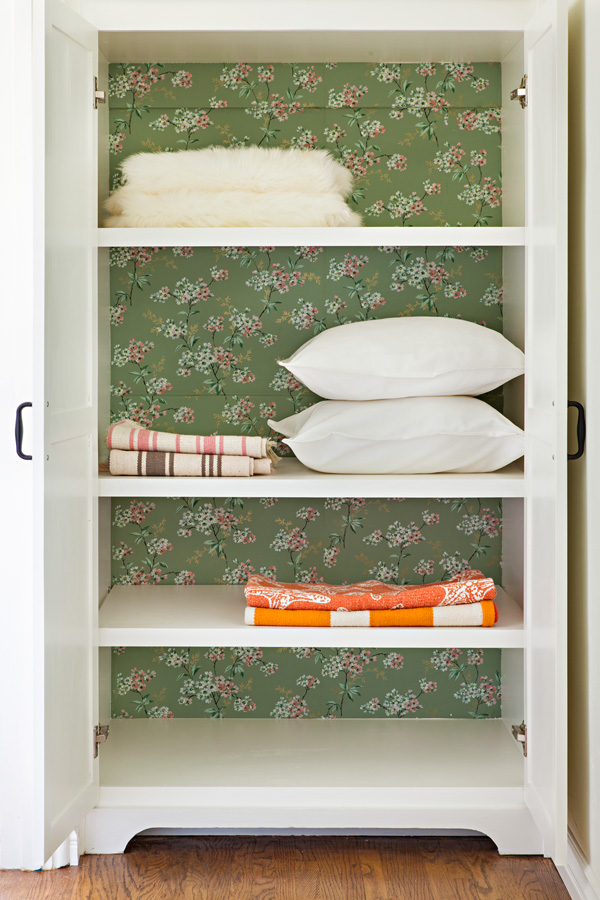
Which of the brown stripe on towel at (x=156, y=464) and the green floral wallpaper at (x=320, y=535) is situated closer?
the brown stripe on towel at (x=156, y=464)

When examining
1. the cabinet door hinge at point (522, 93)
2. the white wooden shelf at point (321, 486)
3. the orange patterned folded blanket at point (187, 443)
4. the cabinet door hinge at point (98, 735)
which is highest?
the cabinet door hinge at point (522, 93)

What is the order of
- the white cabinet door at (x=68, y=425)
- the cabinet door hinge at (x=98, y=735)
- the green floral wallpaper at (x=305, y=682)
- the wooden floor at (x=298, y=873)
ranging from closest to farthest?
the white cabinet door at (x=68, y=425) < the wooden floor at (x=298, y=873) < the cabinet door hinge at (x=98, y=735) < the green floral wallpaper at (x=305, y=682)

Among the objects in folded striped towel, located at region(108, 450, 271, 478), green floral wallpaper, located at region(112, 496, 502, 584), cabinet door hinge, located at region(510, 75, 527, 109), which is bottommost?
green floral wallpaper, located at region(112, 496, 502, 584)

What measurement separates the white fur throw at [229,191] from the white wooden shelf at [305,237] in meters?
0.09

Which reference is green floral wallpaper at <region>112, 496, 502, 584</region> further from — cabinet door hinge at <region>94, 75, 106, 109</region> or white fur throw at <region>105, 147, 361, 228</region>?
cabinet door hinge at <region>94, 75, 106, 109</region>

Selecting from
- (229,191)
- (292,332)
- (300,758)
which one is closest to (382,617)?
(300,758)

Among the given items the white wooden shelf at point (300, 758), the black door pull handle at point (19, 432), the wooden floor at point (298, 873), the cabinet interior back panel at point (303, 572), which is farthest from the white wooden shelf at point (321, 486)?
the wooden floor at point (298, 873)

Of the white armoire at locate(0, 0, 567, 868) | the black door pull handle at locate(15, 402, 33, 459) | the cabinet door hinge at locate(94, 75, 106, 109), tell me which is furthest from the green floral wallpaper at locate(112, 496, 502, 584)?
the cabinet door hinge at locate(94, 75, 106, 109)

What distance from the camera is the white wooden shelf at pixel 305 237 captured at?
2.04 metres

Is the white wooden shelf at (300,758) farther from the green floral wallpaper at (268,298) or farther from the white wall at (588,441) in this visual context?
the green floral wallpaper at (268,298)

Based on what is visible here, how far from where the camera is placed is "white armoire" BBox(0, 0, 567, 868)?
68.9 inches

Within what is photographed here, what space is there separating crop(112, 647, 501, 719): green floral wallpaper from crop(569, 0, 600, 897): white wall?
545mm

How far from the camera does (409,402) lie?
211 cm

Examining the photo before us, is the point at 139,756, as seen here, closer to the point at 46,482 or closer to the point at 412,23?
the point at 46,482
